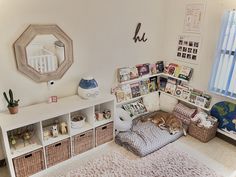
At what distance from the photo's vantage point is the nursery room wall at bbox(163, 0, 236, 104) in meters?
2.41

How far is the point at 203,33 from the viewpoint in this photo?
2584mm

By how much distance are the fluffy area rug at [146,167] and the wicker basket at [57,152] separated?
7.6 inches

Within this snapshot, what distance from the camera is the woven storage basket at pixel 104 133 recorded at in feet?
7.98

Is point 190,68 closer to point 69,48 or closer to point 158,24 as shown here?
point 158,24

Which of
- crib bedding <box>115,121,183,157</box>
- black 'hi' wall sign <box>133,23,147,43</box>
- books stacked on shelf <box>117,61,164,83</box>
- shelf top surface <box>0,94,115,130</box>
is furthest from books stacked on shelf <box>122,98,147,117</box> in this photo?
black 'hi' wall sign <box>133,23,147,43</box>

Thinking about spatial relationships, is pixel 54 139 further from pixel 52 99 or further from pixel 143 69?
pixel 143 69

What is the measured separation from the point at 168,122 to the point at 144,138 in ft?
1.71

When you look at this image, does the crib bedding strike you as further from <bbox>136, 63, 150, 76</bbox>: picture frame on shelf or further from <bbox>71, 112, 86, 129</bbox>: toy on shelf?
<bbox>136, 63, 150, 76</bbox>: picture frame on shelf

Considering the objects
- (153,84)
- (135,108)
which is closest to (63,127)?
(135,108)

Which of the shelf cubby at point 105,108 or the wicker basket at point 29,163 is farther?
the shelf cubby at point 105,108

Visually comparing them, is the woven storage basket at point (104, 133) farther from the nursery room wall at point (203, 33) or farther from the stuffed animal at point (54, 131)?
the nursery room wall at point (203, 33)

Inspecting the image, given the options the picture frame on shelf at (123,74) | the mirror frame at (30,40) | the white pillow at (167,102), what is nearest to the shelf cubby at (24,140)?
the mirror frame at (30,40)

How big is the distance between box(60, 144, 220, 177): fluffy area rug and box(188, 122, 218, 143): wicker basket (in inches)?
15.8

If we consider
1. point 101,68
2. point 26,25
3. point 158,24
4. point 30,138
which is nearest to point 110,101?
point 101,68
